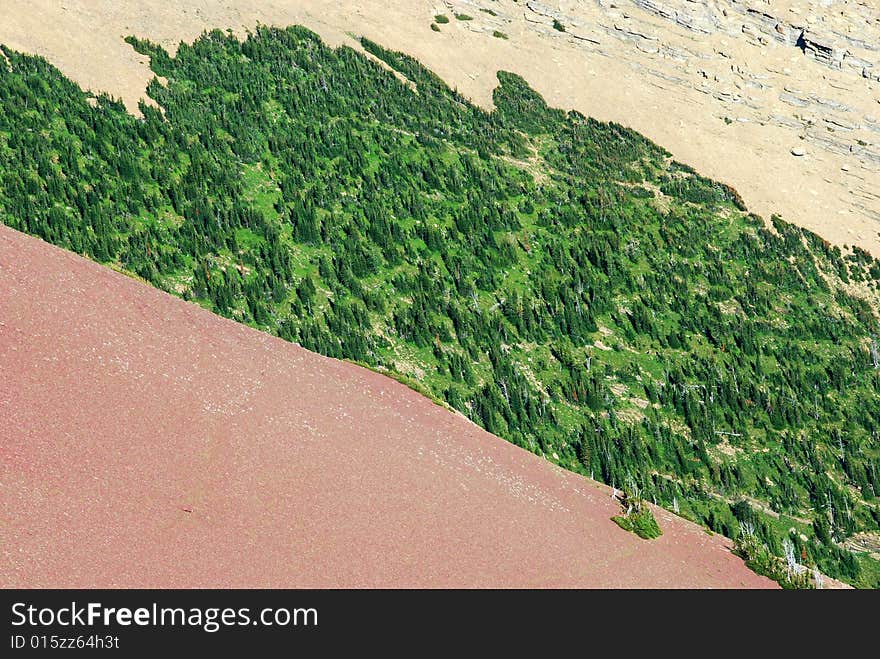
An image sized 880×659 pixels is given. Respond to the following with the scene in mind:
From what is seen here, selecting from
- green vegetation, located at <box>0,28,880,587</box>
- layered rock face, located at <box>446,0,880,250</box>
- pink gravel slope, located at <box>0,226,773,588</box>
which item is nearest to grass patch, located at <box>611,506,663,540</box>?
pink gravel slope, located at <box>0,226,773,588</box>

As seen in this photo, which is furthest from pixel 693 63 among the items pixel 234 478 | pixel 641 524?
pixel 234 478

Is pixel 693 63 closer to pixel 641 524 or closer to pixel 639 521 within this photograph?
pixel 639 521

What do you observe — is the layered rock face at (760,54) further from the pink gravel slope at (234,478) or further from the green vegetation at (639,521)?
the pink gravel slope at (234,478)

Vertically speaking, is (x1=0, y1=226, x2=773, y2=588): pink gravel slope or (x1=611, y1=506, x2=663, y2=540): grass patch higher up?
(x1=0, y1=226, x2=773, y2=588): pink gravel slope

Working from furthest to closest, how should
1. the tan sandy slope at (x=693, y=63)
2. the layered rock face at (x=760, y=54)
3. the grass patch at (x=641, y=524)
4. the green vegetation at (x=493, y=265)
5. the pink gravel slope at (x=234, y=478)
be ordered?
the layered rock face at (x=760, y=54) → the tan sandy slope at (x=693, y=63) → the green vegetation at (x=493, y=265) → the grass patch at (x=641, y=524) → the pink gravel slope at (x=234, y=478)

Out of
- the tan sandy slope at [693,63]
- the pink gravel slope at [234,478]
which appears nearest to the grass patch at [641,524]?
the pink gravel slope at [234,478]

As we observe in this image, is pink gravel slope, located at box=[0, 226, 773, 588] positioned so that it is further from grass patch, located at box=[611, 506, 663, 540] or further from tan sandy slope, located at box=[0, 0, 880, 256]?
tan sandy slope, located at box=[0, 0, 880, 256]

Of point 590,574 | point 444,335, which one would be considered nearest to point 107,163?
point 444,335

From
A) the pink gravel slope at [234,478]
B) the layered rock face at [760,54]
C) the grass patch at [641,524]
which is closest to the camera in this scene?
the pink gravel slope at [234,478]
